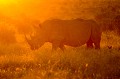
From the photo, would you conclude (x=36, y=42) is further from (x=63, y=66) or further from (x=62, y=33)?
(x=63, y=66)

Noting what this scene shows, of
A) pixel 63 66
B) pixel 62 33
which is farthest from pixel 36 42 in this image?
pixel 63 66

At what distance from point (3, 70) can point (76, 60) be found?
6.89 feet

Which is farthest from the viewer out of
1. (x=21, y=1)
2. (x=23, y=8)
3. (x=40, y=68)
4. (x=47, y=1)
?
(x=47, y=1)

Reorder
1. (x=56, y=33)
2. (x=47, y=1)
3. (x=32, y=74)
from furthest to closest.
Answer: (x=47, y=1), (x=56, y=33), (x=32, y=74)

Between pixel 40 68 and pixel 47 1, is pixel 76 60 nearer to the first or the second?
pixel 40 68

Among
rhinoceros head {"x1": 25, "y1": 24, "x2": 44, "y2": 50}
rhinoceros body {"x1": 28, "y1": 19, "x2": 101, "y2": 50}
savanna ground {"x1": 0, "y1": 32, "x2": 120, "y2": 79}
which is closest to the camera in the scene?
savanna ground {"x1": 0, "y1": 32, "x2": 120, "y2": 79}

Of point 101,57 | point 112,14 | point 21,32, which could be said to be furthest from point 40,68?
point 112,14

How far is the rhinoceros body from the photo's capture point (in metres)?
14.0

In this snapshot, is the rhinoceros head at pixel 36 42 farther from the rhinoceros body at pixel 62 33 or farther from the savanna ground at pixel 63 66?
the savanna ground at pixel 63 66

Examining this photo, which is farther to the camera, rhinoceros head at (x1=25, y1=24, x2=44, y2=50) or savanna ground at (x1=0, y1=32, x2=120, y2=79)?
rhinoceros head at (x1=25, y1=24, x2=44, y2=50)

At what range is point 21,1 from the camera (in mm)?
35062

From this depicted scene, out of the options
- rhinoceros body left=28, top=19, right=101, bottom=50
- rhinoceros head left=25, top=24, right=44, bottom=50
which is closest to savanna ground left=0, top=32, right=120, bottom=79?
rhinoceros body left=28, top=19, right=101, bottom=50

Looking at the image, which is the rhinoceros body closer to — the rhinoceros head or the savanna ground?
the rhinoceros head

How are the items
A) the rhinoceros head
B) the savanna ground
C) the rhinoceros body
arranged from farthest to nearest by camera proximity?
1. the rhinoceros head
2. the rhinoceros body
3. the savanna ground
